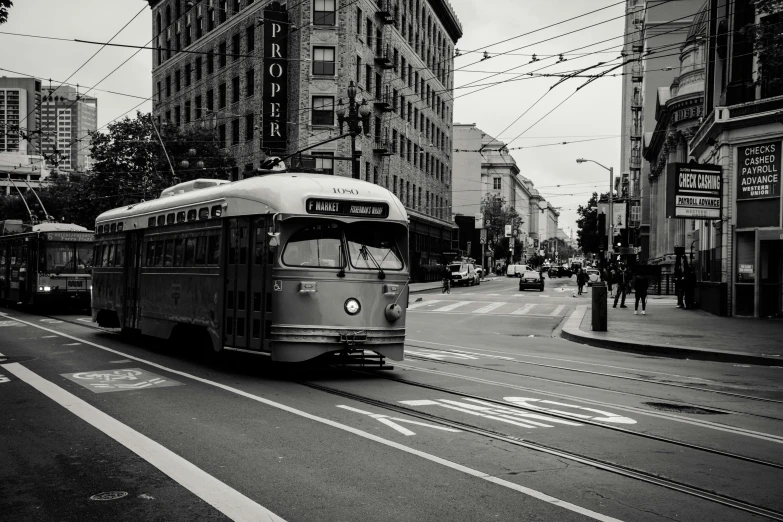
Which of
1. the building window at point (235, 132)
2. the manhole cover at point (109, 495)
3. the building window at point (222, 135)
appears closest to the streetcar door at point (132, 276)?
the manhole cover at point (109, 495)

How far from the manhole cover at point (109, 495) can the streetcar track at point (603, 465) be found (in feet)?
11.9

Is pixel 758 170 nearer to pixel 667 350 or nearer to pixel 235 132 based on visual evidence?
pixel 667 350

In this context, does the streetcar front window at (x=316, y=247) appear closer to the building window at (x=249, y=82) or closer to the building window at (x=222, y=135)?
the building window at (x=249, y=82)

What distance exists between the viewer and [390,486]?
6184mm

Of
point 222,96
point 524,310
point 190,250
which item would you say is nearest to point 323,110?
point 222,96

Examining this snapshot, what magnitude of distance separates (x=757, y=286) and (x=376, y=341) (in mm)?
19470

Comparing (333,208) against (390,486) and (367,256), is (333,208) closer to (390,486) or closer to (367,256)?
(367,256)

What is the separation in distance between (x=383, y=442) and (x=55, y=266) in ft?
80.3

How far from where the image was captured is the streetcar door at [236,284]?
1259 cm

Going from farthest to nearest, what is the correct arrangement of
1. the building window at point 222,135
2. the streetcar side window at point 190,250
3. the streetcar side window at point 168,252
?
the building window at point 222,135 → the streetcar side window at point 168,252 → the streetcar side window at point 190,250

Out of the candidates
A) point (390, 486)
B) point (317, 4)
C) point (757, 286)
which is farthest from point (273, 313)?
point (317, 4)

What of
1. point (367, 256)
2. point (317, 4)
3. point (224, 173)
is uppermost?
point (317, 4)

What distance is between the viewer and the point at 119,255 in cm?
1853

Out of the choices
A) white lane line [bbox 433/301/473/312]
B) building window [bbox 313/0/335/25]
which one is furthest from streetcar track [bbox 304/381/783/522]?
building window [bbox 313/0/335/25]
